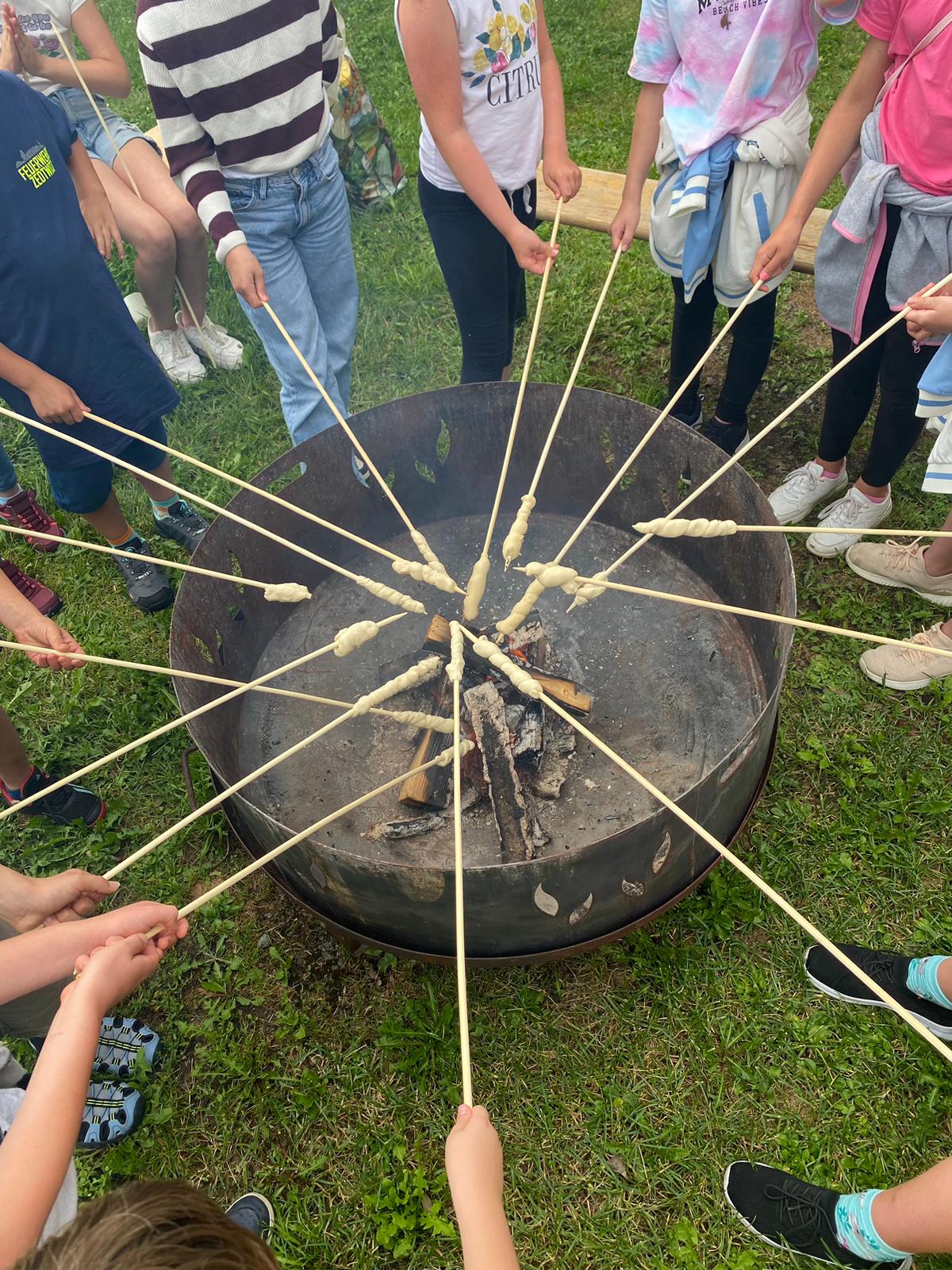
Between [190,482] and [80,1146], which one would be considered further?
[190,482]

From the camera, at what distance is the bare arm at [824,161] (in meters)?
2.87

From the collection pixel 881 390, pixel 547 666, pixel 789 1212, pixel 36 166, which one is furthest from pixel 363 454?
pixel 789 1212

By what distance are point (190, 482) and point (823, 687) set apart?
3389mm

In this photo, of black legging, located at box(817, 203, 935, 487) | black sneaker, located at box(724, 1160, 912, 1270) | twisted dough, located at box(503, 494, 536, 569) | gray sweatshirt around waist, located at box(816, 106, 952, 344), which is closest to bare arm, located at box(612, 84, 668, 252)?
gray sweatshirt around waist, located at box(816, 106, 952, 344)

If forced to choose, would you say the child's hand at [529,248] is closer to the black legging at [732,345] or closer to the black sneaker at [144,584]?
the black legging at [732,345]

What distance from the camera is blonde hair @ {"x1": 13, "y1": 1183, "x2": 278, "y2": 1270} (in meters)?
1.16

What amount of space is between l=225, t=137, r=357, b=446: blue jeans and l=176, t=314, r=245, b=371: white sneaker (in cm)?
148

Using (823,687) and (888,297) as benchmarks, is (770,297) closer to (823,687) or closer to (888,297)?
(888,297)

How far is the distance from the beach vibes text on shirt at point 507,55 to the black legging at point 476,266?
387 millimetres

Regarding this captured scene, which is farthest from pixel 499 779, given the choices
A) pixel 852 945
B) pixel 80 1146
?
pixel 80 1146

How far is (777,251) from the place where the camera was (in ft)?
9.83

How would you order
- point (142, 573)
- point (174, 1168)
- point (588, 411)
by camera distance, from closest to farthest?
1. point (174, 1168)
2. point (588, 411)
3. point (142, 573)

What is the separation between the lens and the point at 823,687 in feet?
11.3

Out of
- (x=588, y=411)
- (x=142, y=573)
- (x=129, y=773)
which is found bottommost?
(x=129, y=773)
